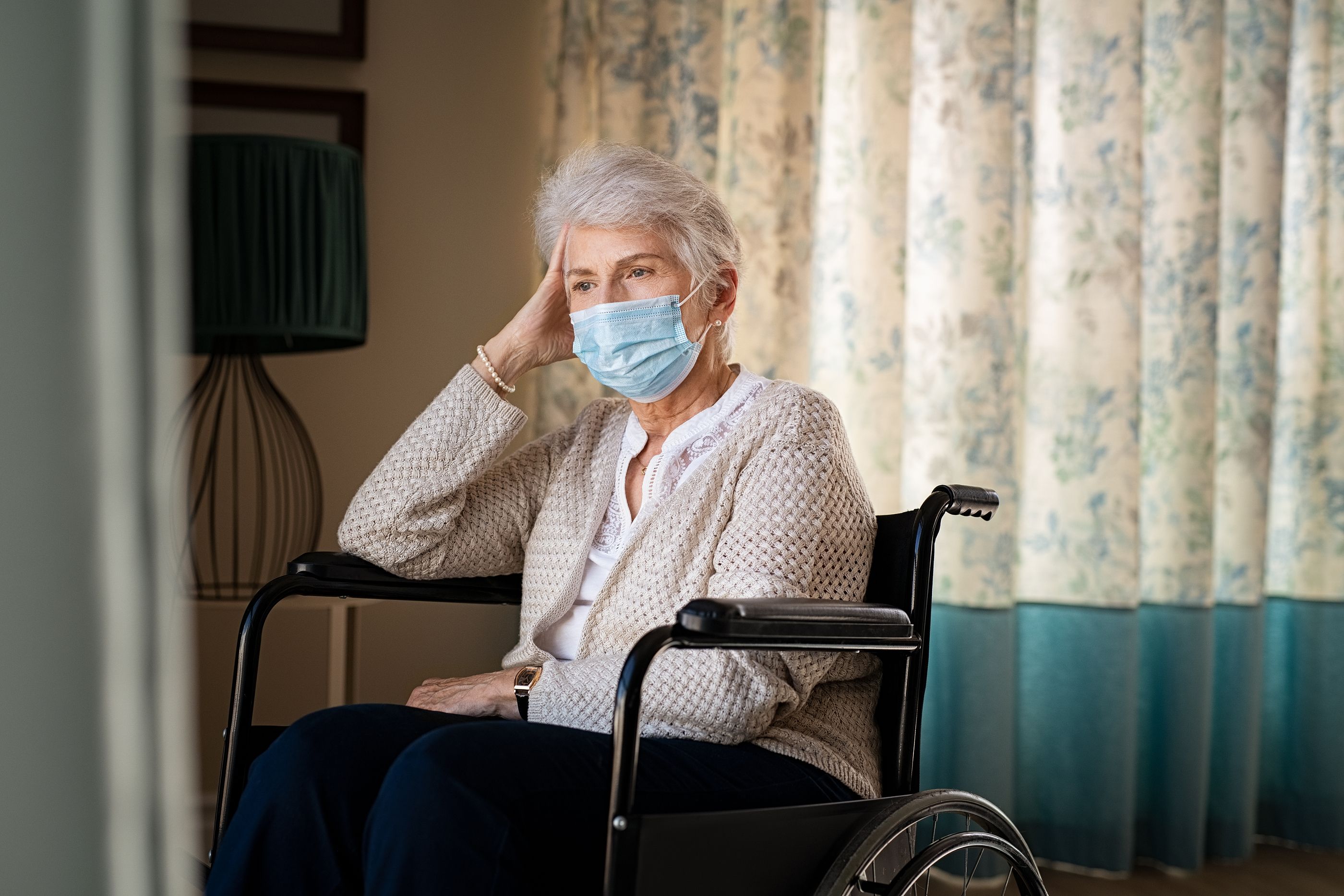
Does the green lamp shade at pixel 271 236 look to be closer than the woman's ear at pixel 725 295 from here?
No

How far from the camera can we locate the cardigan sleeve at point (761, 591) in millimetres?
1109

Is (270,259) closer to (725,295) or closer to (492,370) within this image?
(492,370)

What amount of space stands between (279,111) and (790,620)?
6.65 ft

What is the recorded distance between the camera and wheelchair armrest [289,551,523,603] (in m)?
1.32

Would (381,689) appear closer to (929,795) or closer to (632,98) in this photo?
(632,98)

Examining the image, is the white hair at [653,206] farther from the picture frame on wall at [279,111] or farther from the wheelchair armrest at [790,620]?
the picture frame on wall at [279,111]

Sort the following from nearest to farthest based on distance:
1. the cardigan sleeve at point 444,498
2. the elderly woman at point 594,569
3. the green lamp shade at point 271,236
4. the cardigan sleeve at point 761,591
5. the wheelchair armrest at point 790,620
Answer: the wheelchair armrest at point 790,620
the elderly woman at point 594,569
the cardigan sleeve at point 761,591
the cardigan sleeve at point 444,498
the green lamp shade at point 271,236

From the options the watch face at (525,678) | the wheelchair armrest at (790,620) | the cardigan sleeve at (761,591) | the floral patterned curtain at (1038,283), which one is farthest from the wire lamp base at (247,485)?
the wheelchair armrest at (790,620)

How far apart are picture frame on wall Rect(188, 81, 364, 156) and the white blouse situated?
4.67 feet

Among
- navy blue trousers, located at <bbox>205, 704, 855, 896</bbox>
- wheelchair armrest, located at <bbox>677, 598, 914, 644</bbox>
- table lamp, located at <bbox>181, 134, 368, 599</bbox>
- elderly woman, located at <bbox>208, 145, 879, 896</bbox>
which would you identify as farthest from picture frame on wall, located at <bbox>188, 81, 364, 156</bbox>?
wheelchair armrest, located at <bbox>677, 598, 914, 644</bbox>

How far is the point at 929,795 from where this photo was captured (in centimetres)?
110

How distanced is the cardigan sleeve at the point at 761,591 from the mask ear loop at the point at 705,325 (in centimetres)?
22

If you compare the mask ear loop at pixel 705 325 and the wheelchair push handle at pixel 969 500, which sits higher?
the mask ear loop at pixel 705 325

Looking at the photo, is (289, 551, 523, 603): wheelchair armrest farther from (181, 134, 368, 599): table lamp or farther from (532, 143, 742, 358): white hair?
(181, 134, 368, 599): table lamp
